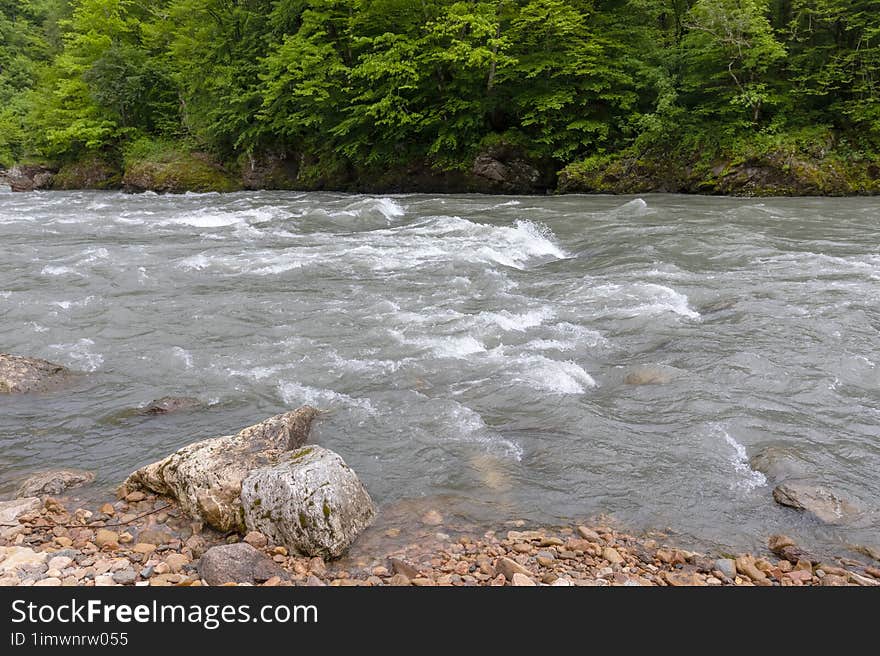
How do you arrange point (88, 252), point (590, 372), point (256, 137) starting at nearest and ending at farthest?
1. point (590, 372)
2. point (88, 252)
3. point (256, 137)

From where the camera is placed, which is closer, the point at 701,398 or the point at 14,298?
the point at 701,398

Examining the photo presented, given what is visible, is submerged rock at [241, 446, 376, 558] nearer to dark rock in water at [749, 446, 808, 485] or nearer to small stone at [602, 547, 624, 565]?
small stone at [602, 547, 624, 565]

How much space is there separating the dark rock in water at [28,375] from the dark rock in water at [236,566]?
3.99 meters

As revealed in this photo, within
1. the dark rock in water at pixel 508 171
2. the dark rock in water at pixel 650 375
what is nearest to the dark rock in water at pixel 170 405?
the dark rock in water at pixel 650 375

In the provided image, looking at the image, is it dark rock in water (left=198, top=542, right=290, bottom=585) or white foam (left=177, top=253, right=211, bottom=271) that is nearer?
dark rock in water (left=198, top=542, right=290, bottom=585)

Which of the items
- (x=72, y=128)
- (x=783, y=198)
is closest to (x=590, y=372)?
(x=783, y=198)

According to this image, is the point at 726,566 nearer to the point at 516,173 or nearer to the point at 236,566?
the point at 236,566

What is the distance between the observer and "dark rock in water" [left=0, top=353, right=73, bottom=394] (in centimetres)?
637

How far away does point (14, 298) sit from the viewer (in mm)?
9492

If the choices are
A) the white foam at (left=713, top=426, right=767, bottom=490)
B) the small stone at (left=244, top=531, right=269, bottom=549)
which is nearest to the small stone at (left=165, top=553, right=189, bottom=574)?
the small stone at (left=244, top=531, right=269, bottom=549)

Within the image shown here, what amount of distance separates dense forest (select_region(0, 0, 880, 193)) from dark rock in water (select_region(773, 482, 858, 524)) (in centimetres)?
1626

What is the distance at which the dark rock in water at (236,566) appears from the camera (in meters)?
3.47
